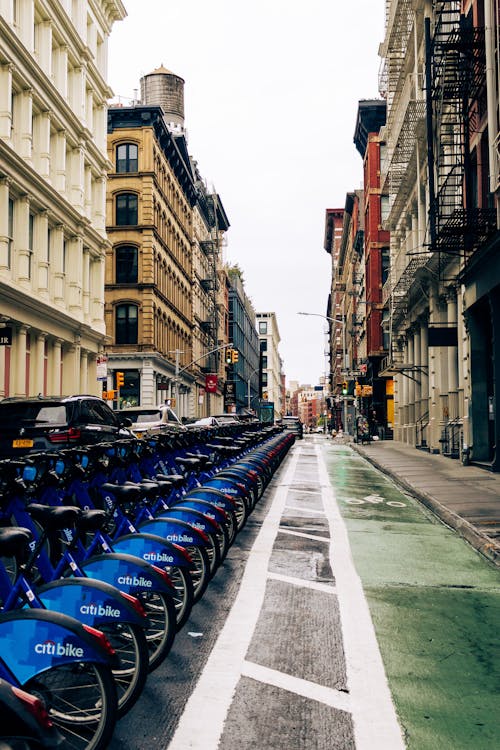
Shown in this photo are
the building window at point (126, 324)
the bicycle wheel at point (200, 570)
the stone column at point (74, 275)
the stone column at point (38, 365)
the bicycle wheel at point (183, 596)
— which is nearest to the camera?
the bicycle wheel at point (183, 596)

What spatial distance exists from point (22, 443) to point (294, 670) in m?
8.04

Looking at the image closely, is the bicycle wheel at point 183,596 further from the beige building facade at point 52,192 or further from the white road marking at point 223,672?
the beige building facade at point 52,192

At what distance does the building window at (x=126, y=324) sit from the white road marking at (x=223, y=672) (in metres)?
45.3

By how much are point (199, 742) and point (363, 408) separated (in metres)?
65.8

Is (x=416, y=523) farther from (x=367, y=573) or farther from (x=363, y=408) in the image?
(x=363, y=408)

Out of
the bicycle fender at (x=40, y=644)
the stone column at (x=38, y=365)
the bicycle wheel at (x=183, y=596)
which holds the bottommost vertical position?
the bicycle wheel at (x=183, y=596)

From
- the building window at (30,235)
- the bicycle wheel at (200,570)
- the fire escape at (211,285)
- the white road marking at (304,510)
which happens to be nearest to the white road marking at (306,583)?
the bicycle wheel at (200,570)

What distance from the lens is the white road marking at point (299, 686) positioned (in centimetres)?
467

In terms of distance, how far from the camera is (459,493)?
48.7 feet

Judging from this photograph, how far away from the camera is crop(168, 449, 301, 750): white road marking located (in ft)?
13.7

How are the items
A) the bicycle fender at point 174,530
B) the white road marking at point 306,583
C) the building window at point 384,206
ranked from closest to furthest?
the bicycle fender at point 174,530
the white road marking at point 306,583
the building window at point 384,206

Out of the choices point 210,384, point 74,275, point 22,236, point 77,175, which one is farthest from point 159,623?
point 210,384

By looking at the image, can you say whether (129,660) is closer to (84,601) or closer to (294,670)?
(84,601)

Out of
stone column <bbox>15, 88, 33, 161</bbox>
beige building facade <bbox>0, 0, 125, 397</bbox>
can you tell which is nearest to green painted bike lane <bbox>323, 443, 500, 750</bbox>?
beige building facade <bbox>0, 0, 125, 397</bbox>
